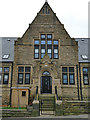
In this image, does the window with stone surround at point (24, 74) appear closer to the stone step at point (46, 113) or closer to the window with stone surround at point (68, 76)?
the window with stone surround at point (68, 76)

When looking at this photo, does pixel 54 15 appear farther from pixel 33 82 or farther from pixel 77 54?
pixel 33 82

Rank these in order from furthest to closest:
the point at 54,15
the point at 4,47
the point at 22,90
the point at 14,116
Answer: the point at 4,47 → the point at 54,15 → the point at 22,90 → the point at 14,116

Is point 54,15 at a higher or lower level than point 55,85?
higher

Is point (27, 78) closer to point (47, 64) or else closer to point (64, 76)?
point (47, 64)

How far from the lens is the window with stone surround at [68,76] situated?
68.2ft

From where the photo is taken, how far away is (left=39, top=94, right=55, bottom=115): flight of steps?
15.5m

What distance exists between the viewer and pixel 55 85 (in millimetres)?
20016

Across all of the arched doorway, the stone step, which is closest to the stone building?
the arched doorway

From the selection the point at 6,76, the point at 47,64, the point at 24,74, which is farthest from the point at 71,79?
the point at 6,76

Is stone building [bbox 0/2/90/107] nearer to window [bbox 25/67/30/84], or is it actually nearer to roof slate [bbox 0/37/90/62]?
window [bbox 25/67/30/84]

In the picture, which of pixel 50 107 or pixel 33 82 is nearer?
pixel 50 107

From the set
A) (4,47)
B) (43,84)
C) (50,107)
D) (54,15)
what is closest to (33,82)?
(43,84)

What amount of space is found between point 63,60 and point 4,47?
1015cm

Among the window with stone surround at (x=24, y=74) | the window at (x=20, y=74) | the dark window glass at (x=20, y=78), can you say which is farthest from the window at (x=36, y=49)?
the dark window glass at (x=20, y=78)
